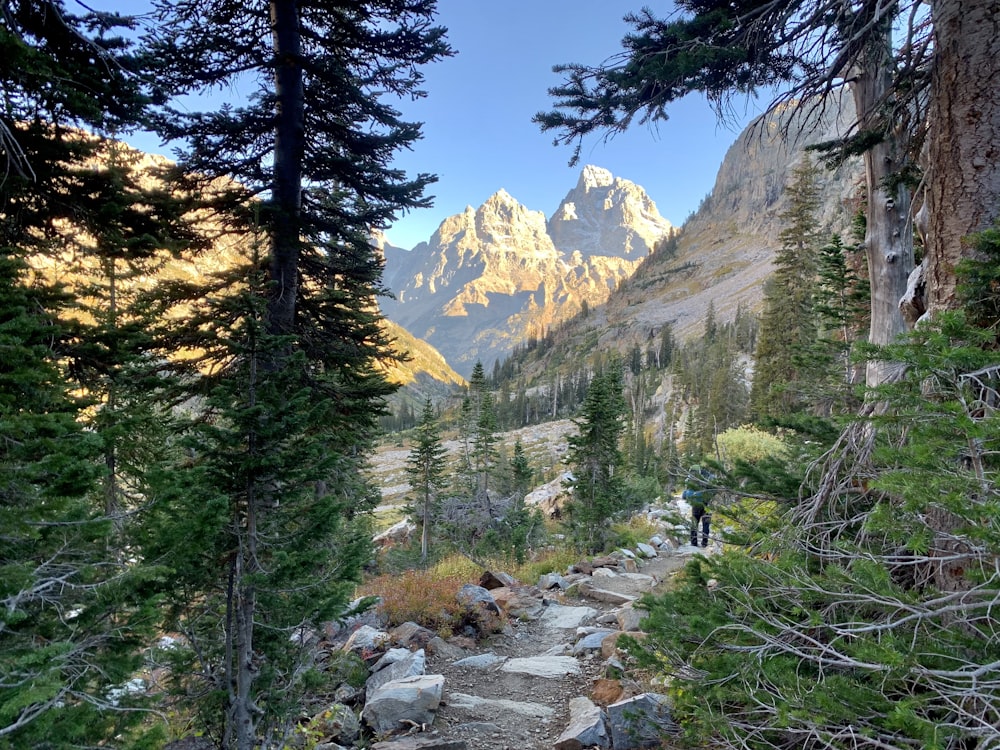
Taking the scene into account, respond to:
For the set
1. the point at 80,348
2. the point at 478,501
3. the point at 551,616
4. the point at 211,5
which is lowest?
the point at 478,501

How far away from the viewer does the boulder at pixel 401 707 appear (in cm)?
443

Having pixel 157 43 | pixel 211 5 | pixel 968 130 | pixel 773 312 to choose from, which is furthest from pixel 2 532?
pixel 773 312

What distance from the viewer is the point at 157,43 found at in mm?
5594

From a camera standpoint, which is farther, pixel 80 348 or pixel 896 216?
pixel 896 216

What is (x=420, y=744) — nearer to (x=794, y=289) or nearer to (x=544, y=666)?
(x=544, y=666)

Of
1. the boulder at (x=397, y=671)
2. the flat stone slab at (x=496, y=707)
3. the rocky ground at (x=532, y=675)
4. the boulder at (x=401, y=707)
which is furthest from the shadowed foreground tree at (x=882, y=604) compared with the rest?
the boulder at (x=397, y=671)

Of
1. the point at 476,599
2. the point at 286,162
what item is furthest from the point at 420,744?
the point at 286,162

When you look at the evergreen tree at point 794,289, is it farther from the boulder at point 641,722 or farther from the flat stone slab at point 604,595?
the boulder at point 641,722

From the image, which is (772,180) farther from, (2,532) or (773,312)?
(2,532)

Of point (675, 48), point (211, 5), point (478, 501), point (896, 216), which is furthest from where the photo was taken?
point (478, 501)

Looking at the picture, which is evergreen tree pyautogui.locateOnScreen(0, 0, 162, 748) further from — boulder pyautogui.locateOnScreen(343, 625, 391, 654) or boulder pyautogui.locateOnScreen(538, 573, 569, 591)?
boulder pyautogui.locateOnScreen(538, 573, 569, 591)

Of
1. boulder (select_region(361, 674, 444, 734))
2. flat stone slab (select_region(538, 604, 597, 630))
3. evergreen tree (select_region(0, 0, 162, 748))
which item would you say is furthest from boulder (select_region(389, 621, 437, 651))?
evergreen tree (select_region(0, 0, 162, 748))

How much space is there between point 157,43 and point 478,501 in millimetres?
19681

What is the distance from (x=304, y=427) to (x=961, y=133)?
16.2 ft
